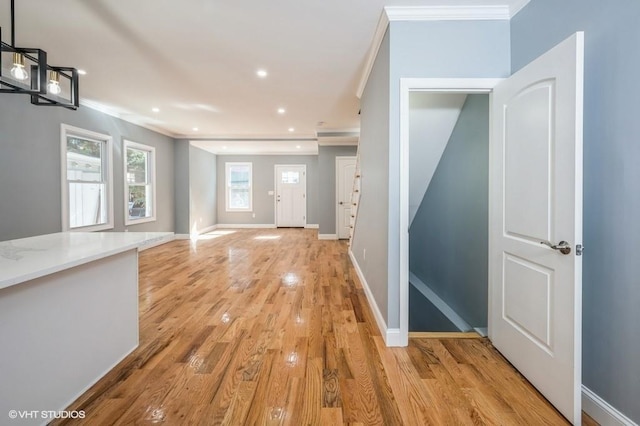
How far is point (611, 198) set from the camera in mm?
1384

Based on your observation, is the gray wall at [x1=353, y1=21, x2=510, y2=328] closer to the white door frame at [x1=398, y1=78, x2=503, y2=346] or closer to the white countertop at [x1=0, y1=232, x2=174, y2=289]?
the white door frame at [x1=398, y1=78, x2=503, y2=346]

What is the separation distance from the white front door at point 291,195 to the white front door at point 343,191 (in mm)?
2326

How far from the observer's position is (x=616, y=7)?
133 cm

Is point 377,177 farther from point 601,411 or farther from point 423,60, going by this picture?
point 601,411

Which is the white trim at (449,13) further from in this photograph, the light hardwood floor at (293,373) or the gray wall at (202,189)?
the gray wall at (202,189)

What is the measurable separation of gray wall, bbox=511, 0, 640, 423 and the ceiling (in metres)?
0.91

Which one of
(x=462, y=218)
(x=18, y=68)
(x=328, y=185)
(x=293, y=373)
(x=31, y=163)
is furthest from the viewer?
(x=328, y=185)

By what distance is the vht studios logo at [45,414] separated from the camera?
48.3 inches

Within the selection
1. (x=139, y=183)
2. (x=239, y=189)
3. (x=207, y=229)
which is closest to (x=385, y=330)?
(x=139, y=183)

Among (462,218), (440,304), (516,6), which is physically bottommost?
(440,304)

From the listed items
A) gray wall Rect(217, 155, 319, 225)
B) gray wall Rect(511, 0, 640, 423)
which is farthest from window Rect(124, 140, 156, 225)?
gray wall Rect(511, 0, 640, 423)

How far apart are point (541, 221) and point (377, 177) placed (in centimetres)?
131

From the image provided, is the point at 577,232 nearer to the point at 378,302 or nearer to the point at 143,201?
the point at 378,302

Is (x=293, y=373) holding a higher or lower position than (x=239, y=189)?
lower
